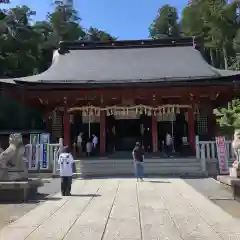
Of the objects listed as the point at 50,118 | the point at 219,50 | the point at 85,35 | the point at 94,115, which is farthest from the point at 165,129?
the point at 85,35

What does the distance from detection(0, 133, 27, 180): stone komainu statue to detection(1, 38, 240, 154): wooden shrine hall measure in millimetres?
7562

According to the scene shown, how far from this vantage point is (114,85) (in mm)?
17859

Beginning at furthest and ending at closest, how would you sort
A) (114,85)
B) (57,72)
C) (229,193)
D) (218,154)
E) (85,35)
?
1. (85,35)
2. (57,72)
3. (114,85)
4. (218,154)
5. (229,193)

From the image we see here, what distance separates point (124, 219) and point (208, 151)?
36.6 ft

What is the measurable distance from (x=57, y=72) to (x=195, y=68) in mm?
8330

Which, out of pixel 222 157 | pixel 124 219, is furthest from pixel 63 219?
pixel 222 157

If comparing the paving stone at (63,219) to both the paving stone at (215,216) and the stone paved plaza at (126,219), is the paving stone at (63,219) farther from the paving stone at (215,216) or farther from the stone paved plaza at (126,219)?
the paving stone at (215,216)

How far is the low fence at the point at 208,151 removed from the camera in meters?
16.6

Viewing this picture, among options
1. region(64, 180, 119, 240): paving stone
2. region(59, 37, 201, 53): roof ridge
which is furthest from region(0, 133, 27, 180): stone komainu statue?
region(59, 37, 201, 53): roof ridge

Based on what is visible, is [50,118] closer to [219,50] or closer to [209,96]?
[209,96]

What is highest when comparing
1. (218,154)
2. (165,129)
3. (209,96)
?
(209,96)

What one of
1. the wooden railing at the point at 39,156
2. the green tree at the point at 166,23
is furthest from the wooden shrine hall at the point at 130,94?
the green tree at the point at 166,23

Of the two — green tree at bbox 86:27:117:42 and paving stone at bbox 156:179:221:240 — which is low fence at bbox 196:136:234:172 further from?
green tree at bbox 86:27:117:42

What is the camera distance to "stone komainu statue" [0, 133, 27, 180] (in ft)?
33.1
